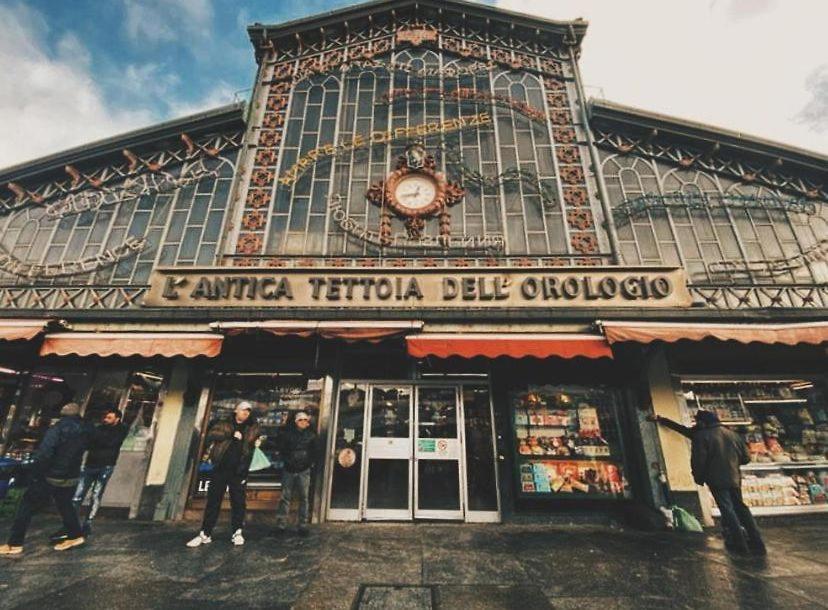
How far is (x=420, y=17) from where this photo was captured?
41.7ft

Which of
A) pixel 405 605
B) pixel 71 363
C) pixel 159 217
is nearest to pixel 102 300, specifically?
pixel 71 363

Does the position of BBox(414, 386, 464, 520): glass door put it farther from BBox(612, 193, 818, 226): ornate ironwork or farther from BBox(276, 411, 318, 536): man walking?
BBox(612, 193, 818, 226): ornate ironwork

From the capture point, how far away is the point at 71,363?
331 inches

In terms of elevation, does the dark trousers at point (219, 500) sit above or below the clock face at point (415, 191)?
below

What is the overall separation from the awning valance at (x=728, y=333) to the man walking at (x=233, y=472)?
6.63 m

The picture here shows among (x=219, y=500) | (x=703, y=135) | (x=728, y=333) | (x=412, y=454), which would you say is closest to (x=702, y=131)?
(x=703, y=135)

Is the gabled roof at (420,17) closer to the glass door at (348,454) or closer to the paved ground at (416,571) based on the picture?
the glass door at (348,454)

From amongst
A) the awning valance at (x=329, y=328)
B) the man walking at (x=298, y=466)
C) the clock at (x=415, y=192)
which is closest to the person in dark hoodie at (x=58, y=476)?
the awning valance at (x=329, y=328)

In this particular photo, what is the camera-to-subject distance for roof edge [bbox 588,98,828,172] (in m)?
10.5

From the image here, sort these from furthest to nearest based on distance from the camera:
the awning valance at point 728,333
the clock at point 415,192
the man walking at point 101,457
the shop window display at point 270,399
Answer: the clock at point 415,192 → the shop window display at point 270,399 → the awning valance at point 728,333 → the man walking at point 101,457

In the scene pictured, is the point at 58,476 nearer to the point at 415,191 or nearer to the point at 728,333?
the point at 415,191

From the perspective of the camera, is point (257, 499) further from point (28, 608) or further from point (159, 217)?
point (159, 217)

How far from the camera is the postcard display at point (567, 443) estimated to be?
738 cm

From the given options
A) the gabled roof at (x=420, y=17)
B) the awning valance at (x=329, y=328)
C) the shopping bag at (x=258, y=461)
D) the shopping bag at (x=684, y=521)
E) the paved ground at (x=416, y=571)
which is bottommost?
the paved ground at (x=416, y=571)
